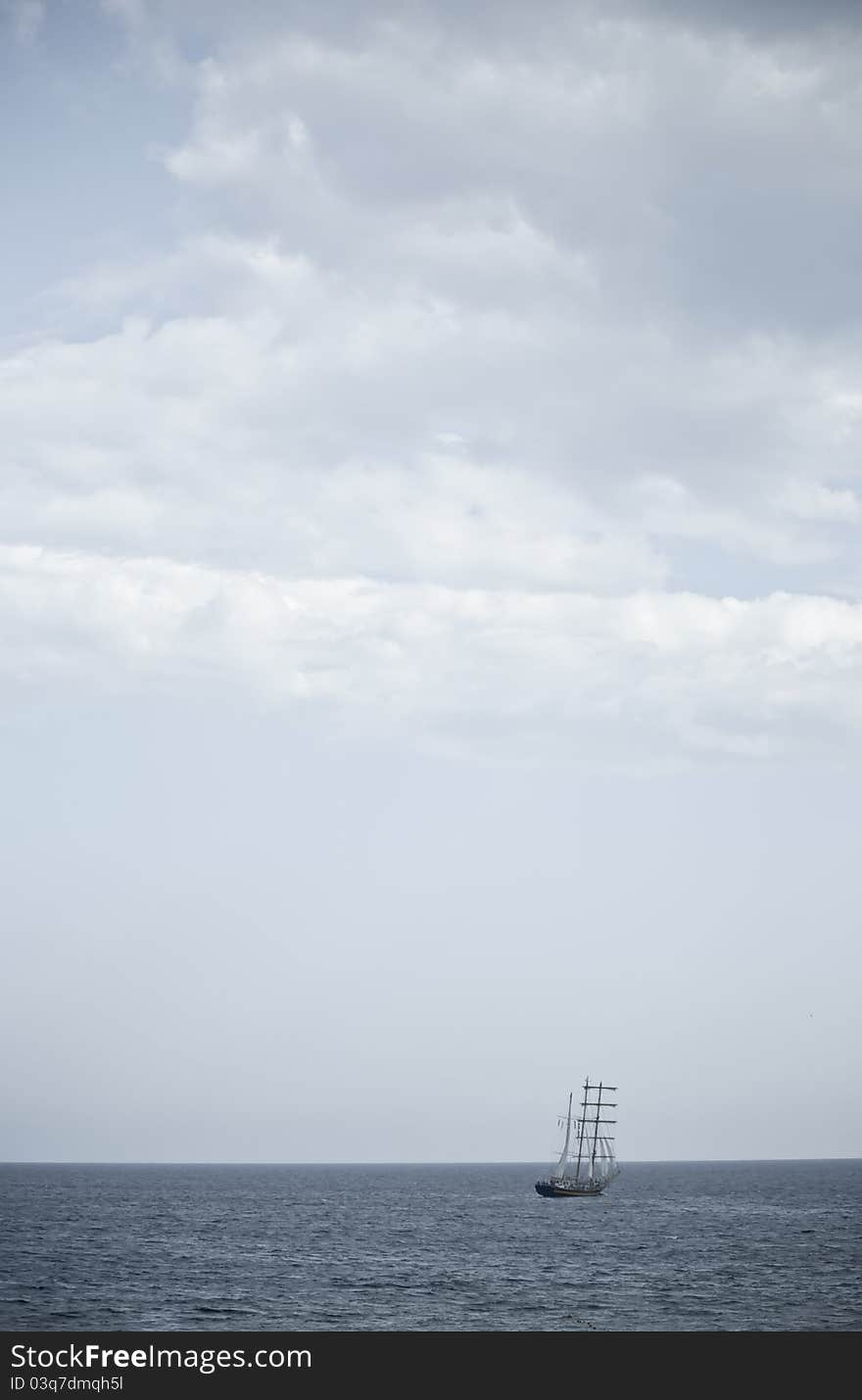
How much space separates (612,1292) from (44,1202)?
133 metres

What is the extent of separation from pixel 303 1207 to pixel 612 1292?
10801 centimetres

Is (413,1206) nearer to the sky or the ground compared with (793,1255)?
nearer to the ground

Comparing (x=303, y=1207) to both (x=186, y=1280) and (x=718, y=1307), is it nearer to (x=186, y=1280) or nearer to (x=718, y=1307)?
(x=186, y=1280)

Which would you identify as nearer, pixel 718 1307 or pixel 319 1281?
pixel 718 1307

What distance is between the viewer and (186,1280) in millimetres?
A: 78812

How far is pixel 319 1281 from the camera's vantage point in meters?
78.5
